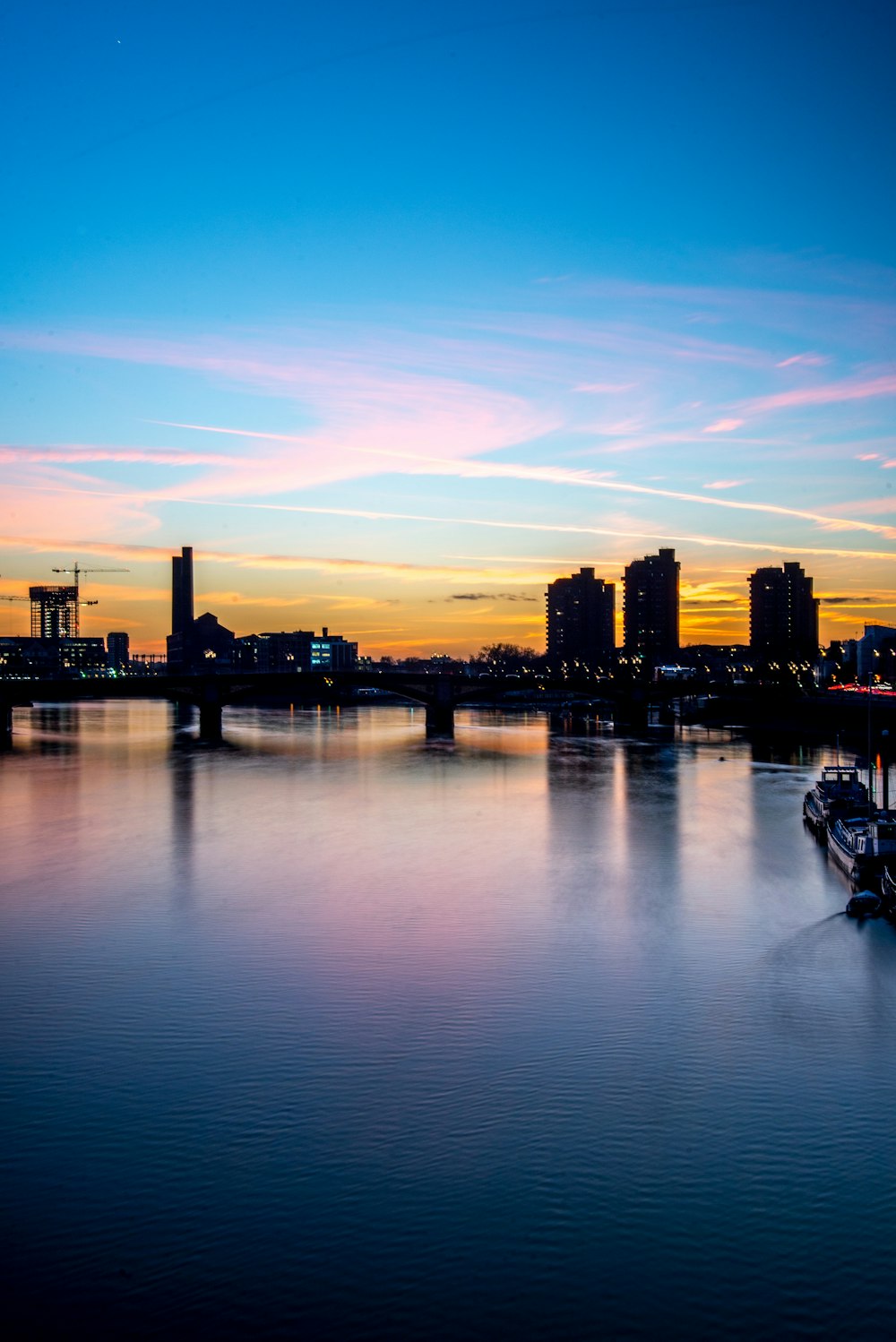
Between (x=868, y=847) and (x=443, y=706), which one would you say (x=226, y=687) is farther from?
(x=868, y=847)

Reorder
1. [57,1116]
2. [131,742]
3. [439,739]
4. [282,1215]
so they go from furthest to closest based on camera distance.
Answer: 1. [439,739]
2. [131,742]
3. [57,1116]
4. [282,1215]

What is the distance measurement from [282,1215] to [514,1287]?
373 cm

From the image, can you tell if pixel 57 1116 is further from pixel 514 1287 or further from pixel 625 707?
pixel 625 707

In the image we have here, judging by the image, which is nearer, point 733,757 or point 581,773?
point 581,773

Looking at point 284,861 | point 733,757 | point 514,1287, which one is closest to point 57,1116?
point 514,1287

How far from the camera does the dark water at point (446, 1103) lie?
14930 millimetres

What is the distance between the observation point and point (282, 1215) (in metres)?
16.6

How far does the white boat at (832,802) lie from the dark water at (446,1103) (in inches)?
213

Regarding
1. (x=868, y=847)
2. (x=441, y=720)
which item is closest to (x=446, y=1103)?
(x=868, y=847)

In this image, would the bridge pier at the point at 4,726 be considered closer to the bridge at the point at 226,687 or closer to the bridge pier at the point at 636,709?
the bridge at the point at 226,687

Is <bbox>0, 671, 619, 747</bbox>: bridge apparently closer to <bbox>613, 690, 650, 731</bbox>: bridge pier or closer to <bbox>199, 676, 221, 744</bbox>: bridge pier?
<bbox>199, 676, 221, 744</bbox>: bridge pier

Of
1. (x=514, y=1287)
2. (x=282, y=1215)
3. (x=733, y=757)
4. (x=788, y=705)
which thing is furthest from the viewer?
(x=788, y=705)

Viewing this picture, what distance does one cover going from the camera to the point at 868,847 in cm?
3862

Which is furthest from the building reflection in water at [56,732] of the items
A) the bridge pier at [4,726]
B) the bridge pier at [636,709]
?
the bridge pier at [636,709]
